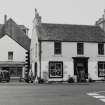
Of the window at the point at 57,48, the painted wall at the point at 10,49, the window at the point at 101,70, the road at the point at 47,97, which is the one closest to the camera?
the road at the point at 47,97

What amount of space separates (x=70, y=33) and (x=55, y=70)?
637 centimetres

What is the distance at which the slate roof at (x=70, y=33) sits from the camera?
43812 millimetres

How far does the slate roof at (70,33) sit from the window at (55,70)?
3.46m

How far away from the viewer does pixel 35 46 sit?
4659 cm

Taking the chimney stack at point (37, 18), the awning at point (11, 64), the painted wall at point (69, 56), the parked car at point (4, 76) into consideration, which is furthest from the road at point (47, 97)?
the awning at point (11, 64)

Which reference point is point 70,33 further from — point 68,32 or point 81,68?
point 81,68

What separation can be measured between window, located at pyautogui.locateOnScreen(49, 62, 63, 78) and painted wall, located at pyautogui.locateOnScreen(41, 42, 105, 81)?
543 millimetres

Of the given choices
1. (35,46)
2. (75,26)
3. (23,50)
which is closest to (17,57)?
(23,50)

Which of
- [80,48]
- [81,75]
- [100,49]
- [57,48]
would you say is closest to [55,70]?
[57,48]

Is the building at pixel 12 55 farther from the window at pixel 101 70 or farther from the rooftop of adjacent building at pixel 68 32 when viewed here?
the window at pixel 101 70

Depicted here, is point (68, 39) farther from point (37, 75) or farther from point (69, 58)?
point (37, 75)

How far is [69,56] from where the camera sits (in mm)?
43469

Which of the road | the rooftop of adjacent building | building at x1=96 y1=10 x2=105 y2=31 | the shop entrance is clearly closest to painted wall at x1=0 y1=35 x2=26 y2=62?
the rooftop of adjacent building

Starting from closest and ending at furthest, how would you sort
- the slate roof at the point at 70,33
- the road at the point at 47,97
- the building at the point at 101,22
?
1. the road at the point at 47,97
2. the slate roof at the point at 70,33
3. the building at the point at 101,22
